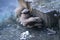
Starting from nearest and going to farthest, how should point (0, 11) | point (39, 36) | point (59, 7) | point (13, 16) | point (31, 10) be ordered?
point (39, 36) < point (59, 7) < point (31, 10) < point (13, 16) < point (0, 11)

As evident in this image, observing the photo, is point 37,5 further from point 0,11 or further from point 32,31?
point 0,11

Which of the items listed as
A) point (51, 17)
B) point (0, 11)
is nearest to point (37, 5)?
point (51, 17)

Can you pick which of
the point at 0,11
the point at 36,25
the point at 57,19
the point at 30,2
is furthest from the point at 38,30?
the point at 0,11

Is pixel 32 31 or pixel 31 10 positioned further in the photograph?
pixel 31 10

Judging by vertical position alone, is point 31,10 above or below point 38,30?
above

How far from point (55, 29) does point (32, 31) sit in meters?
0.50

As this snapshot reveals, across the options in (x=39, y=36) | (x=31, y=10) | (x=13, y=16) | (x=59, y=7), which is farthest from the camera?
(x=13, y=16)

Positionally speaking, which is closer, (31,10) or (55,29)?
(55,29)

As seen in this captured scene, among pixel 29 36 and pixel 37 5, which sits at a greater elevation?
pixel 37 5

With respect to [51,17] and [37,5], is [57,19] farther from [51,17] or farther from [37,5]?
[37,5]

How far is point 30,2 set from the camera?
5.48 metres

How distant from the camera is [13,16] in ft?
19.0

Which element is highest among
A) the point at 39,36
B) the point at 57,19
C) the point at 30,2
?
the point at 30,2

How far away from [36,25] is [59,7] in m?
0.64
